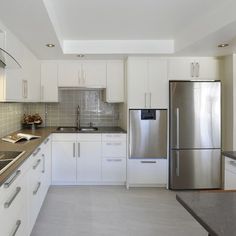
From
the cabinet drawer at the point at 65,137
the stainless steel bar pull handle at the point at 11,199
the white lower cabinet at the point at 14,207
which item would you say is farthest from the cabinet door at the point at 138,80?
the stainless steel bar pull handle at the point at 11,199

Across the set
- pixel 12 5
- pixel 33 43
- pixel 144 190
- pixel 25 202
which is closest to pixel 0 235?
pixel 25 202

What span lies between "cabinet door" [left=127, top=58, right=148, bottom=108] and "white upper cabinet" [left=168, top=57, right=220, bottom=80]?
40 cm

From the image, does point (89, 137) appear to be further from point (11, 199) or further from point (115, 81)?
point (11, 199)

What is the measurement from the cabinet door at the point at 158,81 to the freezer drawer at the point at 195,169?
2.69ft

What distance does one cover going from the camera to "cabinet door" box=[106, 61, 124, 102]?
421 cm

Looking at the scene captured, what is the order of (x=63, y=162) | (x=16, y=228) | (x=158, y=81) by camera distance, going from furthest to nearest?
(x=63, y=162)
(x=158, y=81)
(x=16, y=228)

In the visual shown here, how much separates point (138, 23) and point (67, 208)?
8.00 feet

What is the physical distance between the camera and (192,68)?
387 cm

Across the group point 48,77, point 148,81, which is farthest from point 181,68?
point 48,77

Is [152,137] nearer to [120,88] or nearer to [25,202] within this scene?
[120,88]

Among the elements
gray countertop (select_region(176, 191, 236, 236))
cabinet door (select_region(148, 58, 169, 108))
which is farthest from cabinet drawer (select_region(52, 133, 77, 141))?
gray countertop (select_region(176, 191, 236, 236))

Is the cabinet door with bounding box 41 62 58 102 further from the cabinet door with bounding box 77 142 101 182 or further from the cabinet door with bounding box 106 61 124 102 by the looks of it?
the cabinet door with bounding box 77 142 101 182

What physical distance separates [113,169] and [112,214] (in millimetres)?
1041

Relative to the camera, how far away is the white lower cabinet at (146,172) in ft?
12.9
